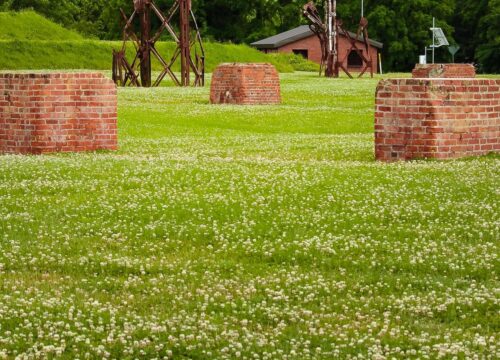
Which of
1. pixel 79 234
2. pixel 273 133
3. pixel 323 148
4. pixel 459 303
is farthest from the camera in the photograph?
pixel 273 133

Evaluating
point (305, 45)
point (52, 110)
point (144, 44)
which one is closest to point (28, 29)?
point (144, 44)

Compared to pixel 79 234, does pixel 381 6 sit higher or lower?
higher

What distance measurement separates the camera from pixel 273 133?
72.3ft

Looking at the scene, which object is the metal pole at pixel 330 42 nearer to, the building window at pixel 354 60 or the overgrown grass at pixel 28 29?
the overgrown grass at pixel 28 29

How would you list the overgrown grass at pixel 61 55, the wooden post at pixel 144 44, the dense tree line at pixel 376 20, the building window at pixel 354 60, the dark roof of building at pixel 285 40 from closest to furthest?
1. the wooden post at pixel 144 44
2. the overgrown grass at pixel 61 55
3. the dark roof of building at pixel 285 40
4. the dense tree line at pixel 376 20
5. the building window at pixel 354 60

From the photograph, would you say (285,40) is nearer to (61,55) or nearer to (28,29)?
(28,29)

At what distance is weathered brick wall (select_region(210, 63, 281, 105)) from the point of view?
1188 inches

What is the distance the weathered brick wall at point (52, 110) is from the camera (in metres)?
15.9

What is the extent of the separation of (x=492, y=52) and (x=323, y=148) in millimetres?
64683

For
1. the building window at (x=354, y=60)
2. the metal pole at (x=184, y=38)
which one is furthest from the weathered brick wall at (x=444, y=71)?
the building window at (x=354, y=60)

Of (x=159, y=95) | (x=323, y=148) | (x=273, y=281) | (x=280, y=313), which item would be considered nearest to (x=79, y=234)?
(x=273, y=281)

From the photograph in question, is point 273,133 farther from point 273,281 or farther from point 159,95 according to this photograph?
point 273,281

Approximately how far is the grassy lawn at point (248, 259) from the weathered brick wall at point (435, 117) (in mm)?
422

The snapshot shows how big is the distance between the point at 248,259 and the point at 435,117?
651 centimetres
